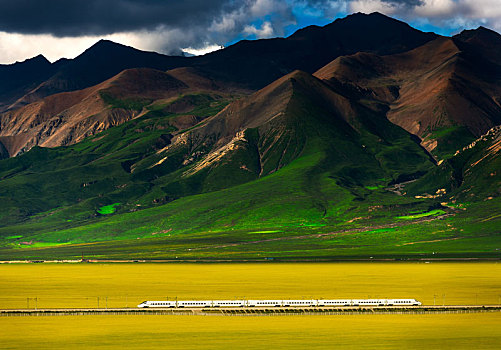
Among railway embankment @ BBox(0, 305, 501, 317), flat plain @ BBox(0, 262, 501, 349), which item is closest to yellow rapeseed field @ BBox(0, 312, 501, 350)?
flat plain @ BBox(0, 262, 501, 349)

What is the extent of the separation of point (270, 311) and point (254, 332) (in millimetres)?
23382

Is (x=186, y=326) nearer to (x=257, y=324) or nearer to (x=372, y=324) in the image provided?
(x=257, y=324)

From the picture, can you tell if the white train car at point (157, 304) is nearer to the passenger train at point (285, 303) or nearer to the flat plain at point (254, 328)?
the passenger train at point (285, 303)

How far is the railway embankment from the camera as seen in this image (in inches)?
6127

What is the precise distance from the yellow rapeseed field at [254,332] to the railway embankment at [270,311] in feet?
11.1

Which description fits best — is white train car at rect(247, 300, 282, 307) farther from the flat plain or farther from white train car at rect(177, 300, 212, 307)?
white train car at rect(177, 300, 212, 307)

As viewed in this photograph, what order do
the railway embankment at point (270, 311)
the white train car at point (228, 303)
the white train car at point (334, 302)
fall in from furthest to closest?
the white train car at point (334, 302)
the white train car at point (228, 303)
the railway embankment at point (270, 311)

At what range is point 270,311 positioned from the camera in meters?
158

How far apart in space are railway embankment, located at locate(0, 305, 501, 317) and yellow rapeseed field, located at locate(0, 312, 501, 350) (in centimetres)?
338

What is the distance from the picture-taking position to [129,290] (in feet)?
652

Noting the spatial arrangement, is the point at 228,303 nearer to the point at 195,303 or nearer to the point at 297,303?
the point at 195,303

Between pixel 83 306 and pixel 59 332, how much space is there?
31364mm

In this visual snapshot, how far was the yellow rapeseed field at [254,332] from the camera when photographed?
123125 millimetres

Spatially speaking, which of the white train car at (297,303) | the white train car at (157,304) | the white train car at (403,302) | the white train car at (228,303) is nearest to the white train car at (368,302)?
the white train car at (403,302)
